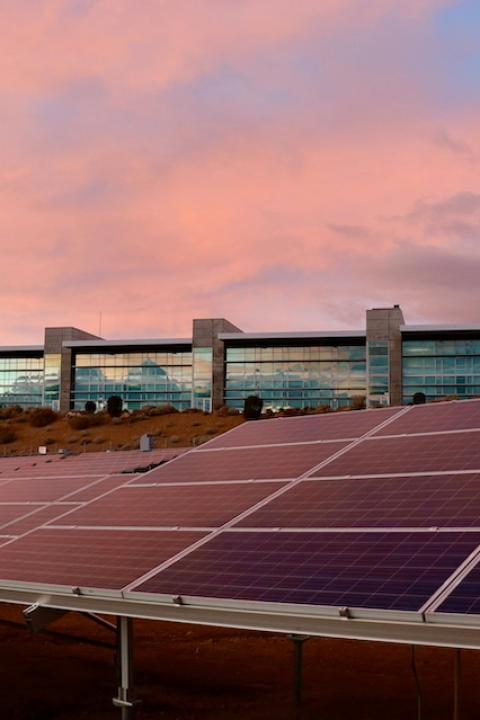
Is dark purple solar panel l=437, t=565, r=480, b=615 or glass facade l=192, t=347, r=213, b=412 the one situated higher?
glass facade l=192, t=347, r=213, b=412

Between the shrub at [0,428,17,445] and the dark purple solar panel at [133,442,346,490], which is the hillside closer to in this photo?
the shrub at [0,428,17,445]

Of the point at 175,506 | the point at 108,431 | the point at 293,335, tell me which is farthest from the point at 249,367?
the point at 175,506

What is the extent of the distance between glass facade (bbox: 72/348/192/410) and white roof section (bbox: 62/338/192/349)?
230 centimetres

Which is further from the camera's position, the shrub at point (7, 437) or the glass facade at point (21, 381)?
the glass facade at point (21, 381)

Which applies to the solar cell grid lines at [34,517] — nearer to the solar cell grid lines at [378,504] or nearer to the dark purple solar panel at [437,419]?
the solar cell grid lines at [378,504]

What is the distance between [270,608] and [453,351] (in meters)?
140

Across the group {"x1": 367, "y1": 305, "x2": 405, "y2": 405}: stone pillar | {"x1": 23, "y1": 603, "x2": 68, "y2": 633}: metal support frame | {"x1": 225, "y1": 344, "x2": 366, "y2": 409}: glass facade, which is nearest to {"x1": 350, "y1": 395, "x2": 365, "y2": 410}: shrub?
{"x1": 225, "y1": 344, "x2": 366, "y2": 409}: glass facade

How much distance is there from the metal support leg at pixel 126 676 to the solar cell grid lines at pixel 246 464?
6626 mm

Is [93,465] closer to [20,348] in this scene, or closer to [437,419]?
[437,419]

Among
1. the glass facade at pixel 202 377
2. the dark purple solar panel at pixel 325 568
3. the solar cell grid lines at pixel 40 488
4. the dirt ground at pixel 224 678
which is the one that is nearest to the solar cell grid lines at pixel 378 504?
the dark purple solar panel at pixel 325 568

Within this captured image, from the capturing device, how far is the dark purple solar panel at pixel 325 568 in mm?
14250

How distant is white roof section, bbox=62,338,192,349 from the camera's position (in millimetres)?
162500

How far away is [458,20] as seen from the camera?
3272cm

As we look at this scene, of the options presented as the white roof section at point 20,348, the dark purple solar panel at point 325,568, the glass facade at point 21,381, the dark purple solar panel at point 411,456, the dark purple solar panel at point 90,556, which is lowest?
the dark purple solar panel at point 90,556
